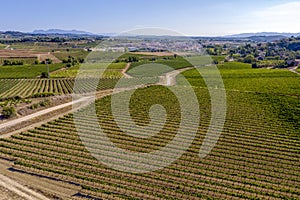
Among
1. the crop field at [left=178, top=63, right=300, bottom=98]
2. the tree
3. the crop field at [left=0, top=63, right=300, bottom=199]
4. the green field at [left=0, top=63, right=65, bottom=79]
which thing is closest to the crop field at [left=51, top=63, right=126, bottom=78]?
the green field at [left=0, top=63, right=65, bottom=79]

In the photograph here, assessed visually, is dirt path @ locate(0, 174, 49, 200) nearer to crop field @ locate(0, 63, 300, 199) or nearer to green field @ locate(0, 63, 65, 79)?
crop field @ locate(0, 63, 300, 199)

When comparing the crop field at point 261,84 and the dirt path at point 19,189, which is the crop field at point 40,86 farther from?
the dirt path at point 19,189

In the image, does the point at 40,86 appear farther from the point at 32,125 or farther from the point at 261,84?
the point at 261,84

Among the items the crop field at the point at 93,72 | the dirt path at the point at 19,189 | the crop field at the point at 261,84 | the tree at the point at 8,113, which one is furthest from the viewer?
the crop field at the point at 93,72

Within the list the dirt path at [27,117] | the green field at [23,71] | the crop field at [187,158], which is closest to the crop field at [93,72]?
the green field at [23,71]

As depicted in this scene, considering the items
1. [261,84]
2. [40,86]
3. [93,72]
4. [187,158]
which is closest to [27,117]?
[187,158]

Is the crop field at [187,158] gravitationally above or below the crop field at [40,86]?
below
